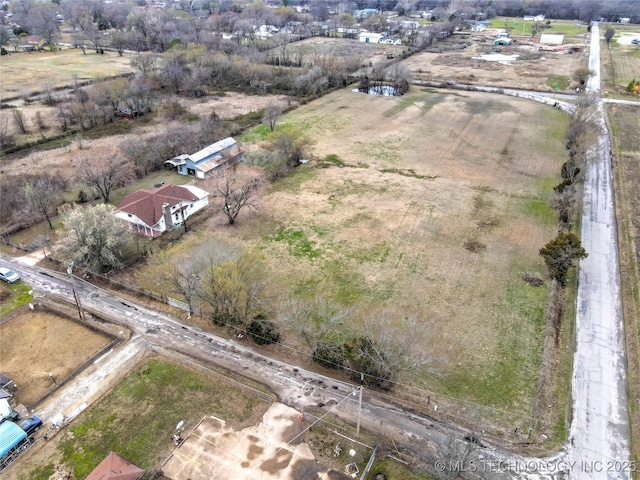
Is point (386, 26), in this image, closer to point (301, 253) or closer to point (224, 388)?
point (301, 253)

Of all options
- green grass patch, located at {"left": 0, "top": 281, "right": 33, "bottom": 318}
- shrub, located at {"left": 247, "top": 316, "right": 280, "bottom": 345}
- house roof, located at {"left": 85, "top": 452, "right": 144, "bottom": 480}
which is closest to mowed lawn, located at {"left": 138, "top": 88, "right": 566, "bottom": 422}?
shrub, located at {"left": 247, "top": 316, "right": 280, "bottom": 345}

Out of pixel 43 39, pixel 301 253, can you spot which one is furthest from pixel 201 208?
pixel 43 39

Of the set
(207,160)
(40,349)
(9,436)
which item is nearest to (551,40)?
(207,160)

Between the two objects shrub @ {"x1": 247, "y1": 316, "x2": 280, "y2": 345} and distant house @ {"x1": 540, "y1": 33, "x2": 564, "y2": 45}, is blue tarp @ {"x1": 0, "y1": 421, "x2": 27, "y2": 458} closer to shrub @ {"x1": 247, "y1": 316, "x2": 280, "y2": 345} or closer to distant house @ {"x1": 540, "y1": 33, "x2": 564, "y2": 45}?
shrub @ {"x1": 247, "y1": 316, "x2": 280, "y2": 345}

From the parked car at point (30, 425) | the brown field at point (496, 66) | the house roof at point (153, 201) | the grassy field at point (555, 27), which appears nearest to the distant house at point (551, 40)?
the brown field at point (496, 66)

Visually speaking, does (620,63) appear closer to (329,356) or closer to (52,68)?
(329,356)
